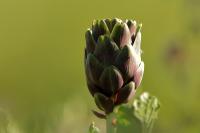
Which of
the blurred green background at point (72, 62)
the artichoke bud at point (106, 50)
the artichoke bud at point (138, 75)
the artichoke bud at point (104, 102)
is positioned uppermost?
the artichoke bud at point (106, 50)

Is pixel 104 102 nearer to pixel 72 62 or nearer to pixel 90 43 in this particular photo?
pixel 90 43

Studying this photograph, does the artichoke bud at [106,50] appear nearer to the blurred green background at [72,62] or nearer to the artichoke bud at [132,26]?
the artichoke bud at [132,26]

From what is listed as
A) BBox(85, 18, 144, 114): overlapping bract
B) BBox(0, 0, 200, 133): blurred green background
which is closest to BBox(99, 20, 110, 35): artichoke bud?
BBox(85, 18, 144, 114): overlapping bract

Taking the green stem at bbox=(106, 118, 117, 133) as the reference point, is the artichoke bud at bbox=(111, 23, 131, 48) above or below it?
above

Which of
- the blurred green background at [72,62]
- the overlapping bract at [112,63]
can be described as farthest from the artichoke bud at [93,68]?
the blurred green background at [72,62]

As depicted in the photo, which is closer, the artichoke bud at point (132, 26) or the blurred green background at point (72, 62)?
the artichoke bud at point (132, 26)

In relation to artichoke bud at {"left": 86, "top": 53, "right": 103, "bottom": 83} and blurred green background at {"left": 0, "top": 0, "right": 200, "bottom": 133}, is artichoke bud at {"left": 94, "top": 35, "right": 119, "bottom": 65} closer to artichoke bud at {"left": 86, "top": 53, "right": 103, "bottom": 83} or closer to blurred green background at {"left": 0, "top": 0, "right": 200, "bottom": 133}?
artichoke bud at {"left": 86, "top": 53, "right": 103, "bottom": 83}

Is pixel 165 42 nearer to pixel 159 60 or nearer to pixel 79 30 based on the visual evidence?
pixel 159 60

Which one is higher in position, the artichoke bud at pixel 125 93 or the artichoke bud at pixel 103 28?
the artichoke bud at pixel 103 28

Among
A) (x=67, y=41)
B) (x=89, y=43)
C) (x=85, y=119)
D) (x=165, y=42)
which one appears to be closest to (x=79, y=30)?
(x=67, y=41)
